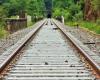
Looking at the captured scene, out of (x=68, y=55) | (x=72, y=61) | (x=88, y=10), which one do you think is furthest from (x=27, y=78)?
(x=88, y=10)

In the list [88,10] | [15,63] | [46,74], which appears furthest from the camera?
[88,10]

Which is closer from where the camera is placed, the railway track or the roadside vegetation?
the railway track

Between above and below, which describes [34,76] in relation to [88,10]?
above

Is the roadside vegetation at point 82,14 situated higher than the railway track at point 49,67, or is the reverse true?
the railway track at point 49,67

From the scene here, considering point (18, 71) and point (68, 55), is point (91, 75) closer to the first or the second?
point (18, 71)

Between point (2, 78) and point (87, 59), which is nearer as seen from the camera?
point (2, 78)

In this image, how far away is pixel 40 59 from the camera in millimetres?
8836

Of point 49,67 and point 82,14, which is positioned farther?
point 82,14

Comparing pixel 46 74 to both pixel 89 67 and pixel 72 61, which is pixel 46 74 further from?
pixel 72 61

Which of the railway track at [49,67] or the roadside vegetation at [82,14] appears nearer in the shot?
the railway track at [49,67]

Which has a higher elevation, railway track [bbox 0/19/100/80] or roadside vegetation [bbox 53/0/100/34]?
railway track [bbox 0/19/100/80]

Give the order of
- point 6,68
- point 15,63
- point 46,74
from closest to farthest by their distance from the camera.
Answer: point 46,74
point 6,68
point 15,63

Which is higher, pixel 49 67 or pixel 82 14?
pixel 49 67

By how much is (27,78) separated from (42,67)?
1.26 m
